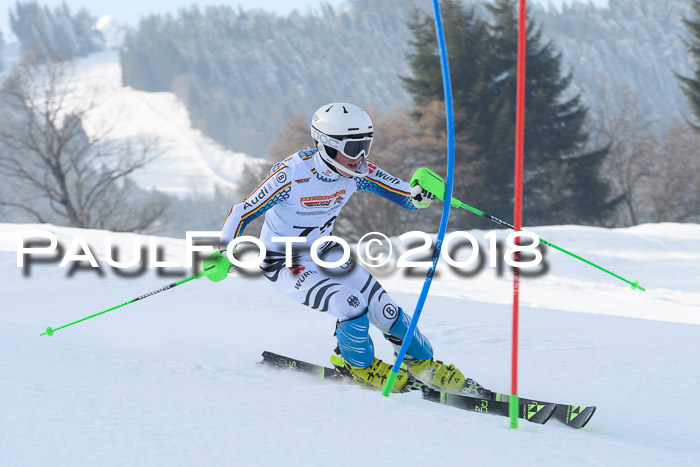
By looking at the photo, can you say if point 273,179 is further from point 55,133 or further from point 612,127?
point 612,127

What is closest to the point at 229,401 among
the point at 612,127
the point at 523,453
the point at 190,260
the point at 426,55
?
the point at 523,453

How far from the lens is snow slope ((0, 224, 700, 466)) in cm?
282

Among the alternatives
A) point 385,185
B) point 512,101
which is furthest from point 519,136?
point 512,101

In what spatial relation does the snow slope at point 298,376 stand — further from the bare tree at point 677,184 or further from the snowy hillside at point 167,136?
the snowy hillside at point 167,136

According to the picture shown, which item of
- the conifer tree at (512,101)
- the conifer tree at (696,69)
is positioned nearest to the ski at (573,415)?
the conifer tree at (512,101)

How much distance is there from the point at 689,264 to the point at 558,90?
2128 centimetres

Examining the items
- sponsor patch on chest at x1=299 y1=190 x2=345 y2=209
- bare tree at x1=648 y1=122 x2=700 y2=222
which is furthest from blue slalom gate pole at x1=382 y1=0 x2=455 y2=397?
bare tree at x1=648 y1=122 x2=700 y2=222

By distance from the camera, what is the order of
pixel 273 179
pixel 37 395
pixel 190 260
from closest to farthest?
1. pixel 37 395
2. pixel 273 179
3. pixel 190 260

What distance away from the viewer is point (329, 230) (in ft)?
16.3

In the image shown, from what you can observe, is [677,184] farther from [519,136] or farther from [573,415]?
[519,136]

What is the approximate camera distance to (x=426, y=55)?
3266 cm

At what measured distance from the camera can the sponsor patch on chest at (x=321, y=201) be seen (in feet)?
15.1

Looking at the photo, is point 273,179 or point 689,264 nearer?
point 273,179

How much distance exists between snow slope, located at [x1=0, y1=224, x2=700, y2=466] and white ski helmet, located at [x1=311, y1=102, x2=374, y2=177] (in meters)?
1.40
